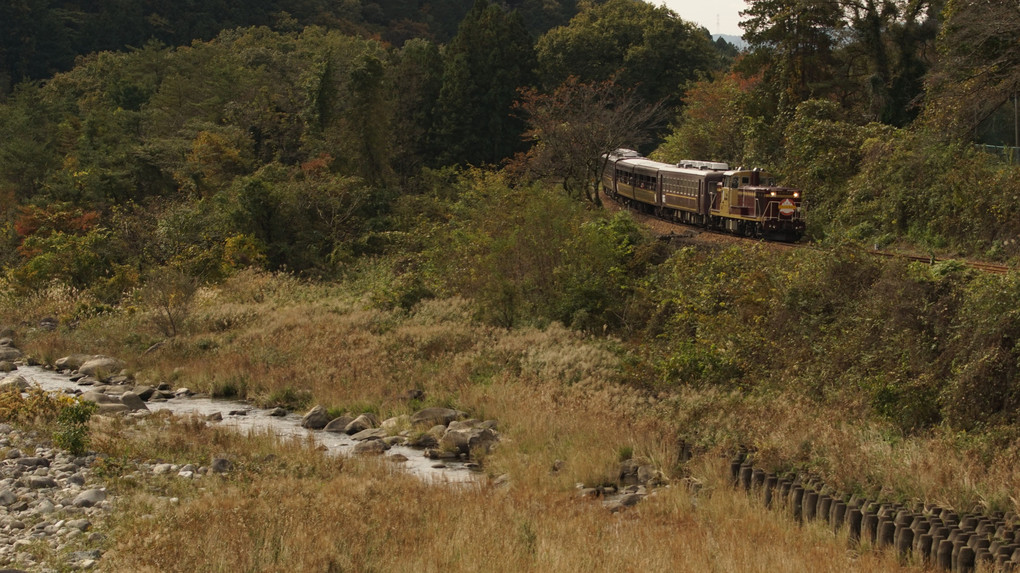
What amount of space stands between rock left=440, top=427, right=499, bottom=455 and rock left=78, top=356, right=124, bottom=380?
12.4 m

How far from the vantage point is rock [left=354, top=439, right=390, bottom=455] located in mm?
18453

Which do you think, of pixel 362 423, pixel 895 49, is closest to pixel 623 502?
pixel 362 423

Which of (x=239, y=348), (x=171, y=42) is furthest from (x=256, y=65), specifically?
(x=239, y=348)

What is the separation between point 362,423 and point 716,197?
16.1 metres

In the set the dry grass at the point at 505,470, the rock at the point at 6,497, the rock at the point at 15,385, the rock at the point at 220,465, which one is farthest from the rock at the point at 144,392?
the rock at the point at 6,497

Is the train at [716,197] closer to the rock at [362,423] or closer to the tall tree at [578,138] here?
the tall tree at [578,138]

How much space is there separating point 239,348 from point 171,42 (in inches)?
2752

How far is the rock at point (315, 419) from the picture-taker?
21234 millimetres

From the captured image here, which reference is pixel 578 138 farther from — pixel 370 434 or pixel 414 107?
pixel 370 434

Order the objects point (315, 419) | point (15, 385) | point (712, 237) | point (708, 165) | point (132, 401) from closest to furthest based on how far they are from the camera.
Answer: point (315, 419) < point (15, 385) < point (132, 401) < point (712, 237) < point (708, 165)

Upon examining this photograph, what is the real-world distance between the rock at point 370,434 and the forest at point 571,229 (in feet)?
5.12

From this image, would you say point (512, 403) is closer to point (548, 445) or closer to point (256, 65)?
point (548, 445)

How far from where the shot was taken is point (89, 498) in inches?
533

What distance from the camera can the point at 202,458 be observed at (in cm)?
1666
